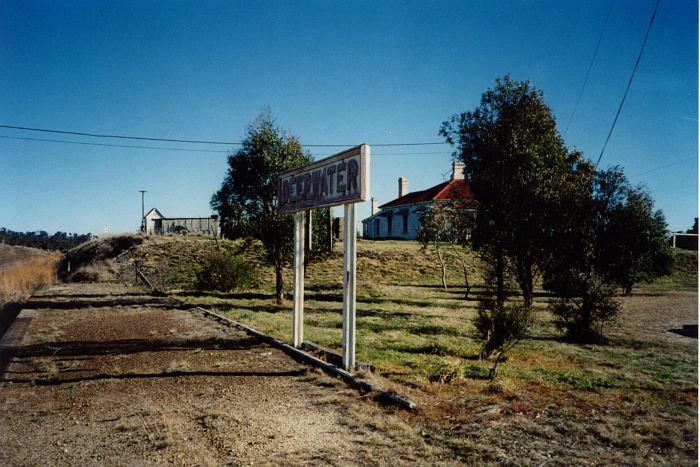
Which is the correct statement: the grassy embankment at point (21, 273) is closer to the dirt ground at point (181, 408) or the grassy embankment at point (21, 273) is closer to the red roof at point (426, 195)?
the dirt ground at point (181, 408)

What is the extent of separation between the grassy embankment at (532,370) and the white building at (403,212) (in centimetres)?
2037

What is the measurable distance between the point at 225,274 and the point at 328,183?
17.2 metres

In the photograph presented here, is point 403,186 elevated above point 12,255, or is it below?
above

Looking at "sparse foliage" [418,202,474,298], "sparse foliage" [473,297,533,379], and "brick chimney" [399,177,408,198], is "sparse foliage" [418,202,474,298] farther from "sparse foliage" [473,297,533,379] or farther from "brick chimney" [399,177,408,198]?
"brick chimney" [399,177,408,198]

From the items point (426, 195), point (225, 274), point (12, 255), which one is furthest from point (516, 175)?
point (12, 255)

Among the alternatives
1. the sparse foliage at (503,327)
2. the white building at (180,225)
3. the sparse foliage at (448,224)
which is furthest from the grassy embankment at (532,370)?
the white building at (180,225)

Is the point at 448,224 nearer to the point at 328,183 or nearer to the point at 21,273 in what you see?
the point at 328,183

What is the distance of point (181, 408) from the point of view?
6777 mm

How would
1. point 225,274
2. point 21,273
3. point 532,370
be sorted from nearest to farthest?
point 532,370
point 225,274
point 21,273

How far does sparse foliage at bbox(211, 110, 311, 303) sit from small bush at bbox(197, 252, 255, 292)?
19.6 feet

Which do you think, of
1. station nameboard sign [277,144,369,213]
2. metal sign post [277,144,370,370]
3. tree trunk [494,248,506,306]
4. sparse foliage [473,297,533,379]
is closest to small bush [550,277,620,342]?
tree trunk [494,248,506,306]

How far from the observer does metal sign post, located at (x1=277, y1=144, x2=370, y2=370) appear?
8.29 meters

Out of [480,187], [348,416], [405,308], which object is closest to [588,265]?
[480,187]

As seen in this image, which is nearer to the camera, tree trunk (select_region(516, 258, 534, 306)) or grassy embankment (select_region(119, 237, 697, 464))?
grassy embankment (select_region(119, 237, 697, 464))
